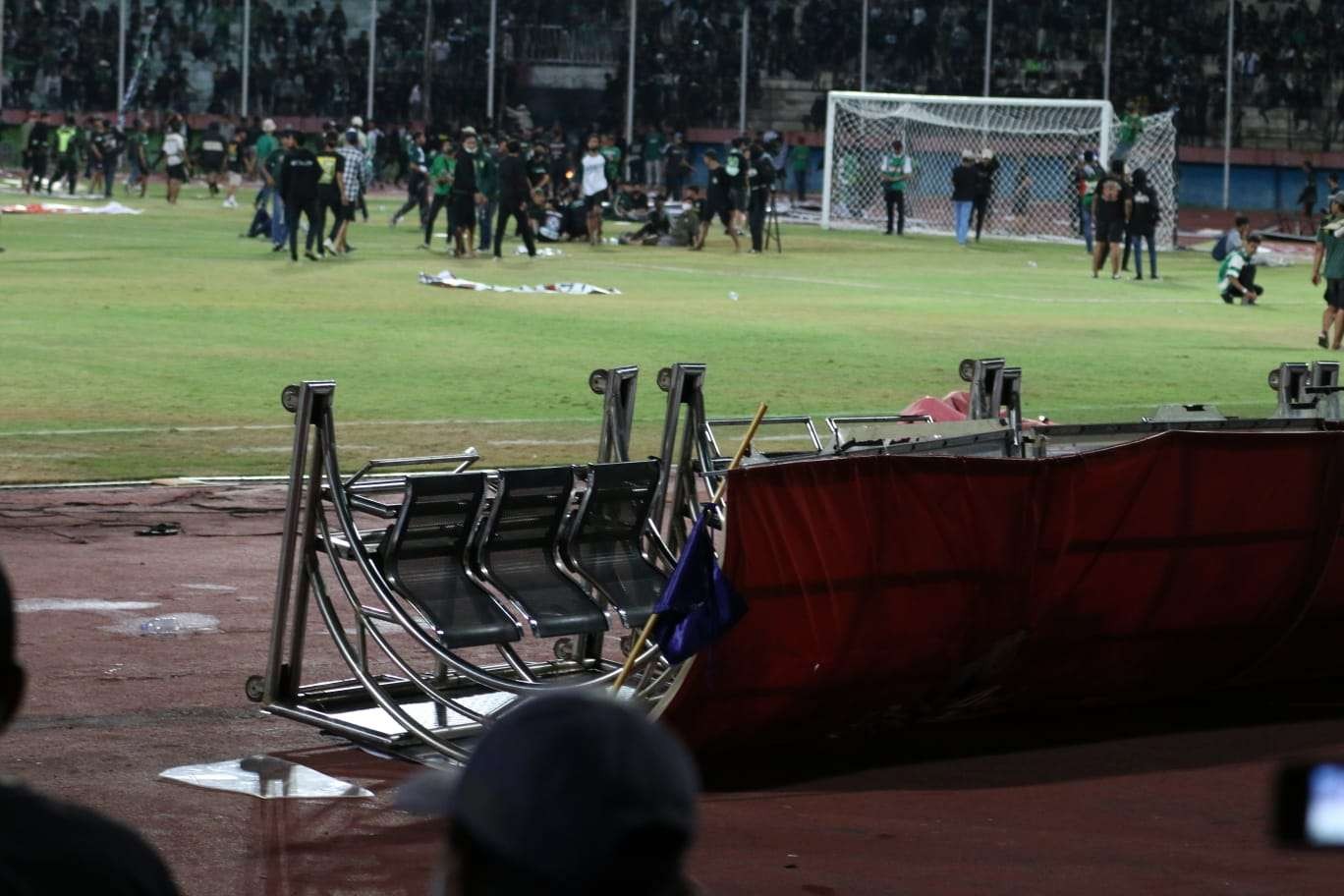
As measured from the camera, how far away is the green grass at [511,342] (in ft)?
54.9

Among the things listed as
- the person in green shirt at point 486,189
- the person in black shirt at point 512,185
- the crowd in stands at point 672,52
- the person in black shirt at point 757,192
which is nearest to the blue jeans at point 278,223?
the person in green shirt at point 486,189

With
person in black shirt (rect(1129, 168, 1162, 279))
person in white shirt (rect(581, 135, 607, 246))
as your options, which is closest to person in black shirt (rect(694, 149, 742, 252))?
person in white shirt (rect(581, 135, 607, 246))

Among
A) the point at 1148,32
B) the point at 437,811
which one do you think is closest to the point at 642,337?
the point at 437,811

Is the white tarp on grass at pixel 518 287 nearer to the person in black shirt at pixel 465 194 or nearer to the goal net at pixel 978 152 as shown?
the person in black shirt at pixel 465 194

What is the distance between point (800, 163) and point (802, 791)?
5288 cm

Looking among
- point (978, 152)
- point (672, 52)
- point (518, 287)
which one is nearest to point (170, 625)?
point (518, 287)

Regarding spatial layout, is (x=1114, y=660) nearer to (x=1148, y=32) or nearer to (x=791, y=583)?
(x=791, y=583)

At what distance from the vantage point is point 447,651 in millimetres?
7656

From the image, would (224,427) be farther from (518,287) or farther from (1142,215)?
(1142,215)

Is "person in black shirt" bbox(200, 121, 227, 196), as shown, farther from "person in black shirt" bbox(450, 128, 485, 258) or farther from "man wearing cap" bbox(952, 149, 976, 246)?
"person in black shirt" bbox(450, 128, 485, 258)

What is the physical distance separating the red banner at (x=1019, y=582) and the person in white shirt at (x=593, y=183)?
32.1 meters

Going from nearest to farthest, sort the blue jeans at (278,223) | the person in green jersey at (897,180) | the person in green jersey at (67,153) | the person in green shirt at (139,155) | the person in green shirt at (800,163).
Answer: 1. the blue jeans at (278,223)
2. the person in green jersey at (897,180)
3. the person in green jersey at (67,153)
4. the person in green shirt at (139,155)
5. the person in green shirt at (800,163)

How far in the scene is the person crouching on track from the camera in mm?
31672

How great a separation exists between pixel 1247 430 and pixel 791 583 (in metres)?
2.55
